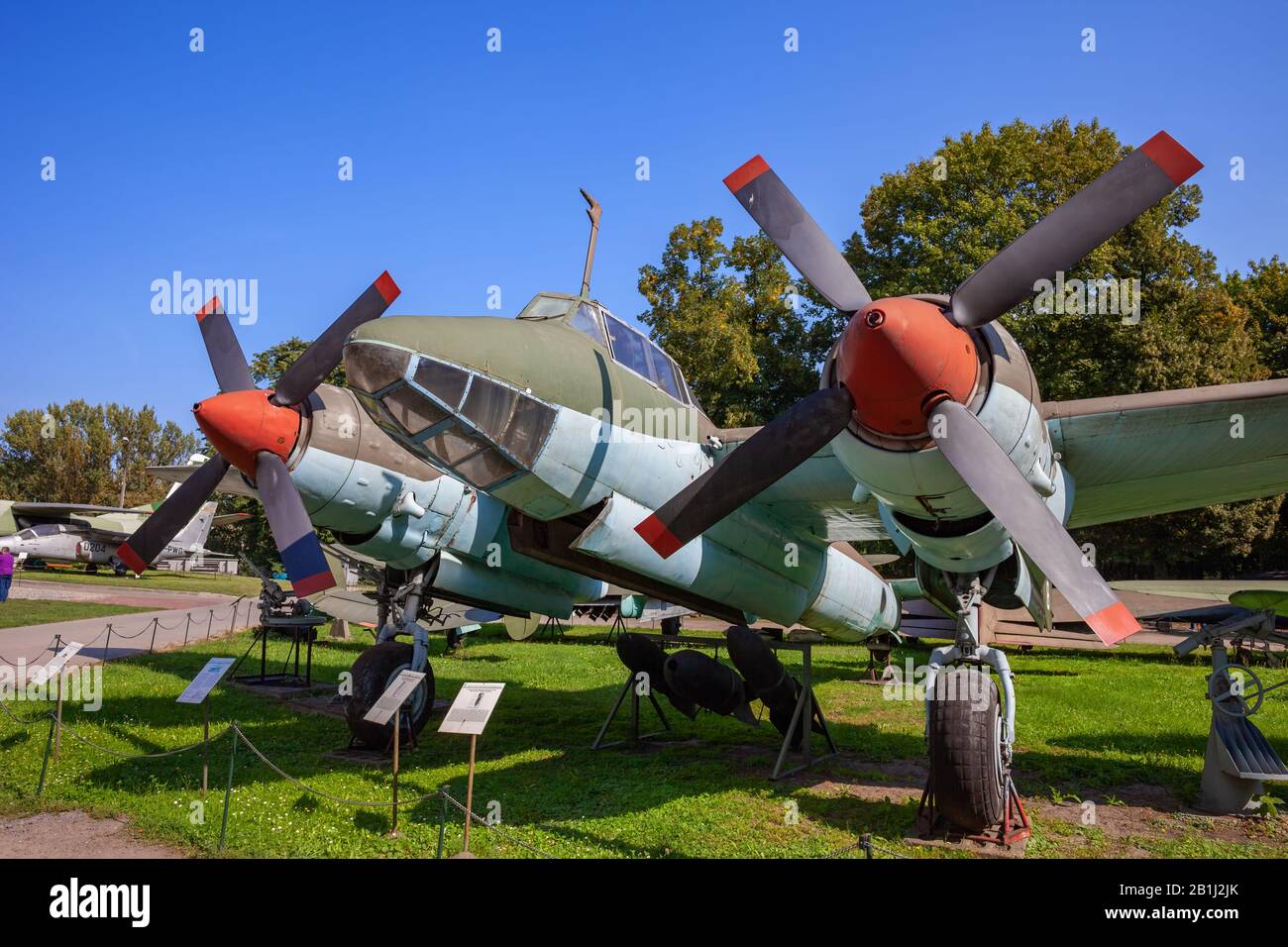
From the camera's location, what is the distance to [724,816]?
27.2ft

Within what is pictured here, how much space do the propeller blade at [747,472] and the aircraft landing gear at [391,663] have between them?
5056 millimetres

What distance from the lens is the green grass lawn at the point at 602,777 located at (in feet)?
24.5

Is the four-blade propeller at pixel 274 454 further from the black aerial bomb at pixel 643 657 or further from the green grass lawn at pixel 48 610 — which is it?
the green grass lawn at pixel 48 610

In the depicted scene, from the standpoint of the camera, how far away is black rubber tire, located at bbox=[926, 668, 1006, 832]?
725cm

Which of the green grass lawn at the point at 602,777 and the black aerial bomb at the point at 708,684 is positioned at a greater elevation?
the black aerial bomb at the point at 708,684

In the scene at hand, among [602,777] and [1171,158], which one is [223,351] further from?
[1171,158]

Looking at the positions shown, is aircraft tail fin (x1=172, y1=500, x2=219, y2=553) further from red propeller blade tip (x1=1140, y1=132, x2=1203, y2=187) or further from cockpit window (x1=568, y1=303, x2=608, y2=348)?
red propeller blade tip (x1=1140, y1=132, x2=1203, y2=187)

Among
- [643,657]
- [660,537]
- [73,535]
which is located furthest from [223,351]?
[73,535]

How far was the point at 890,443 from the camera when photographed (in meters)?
6.68

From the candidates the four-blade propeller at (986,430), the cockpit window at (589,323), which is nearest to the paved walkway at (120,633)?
the cockpit window at (589,323)

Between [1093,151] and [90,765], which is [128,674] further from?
[1093,151]

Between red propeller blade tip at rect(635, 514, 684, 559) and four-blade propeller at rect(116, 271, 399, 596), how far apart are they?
4176 millimetres

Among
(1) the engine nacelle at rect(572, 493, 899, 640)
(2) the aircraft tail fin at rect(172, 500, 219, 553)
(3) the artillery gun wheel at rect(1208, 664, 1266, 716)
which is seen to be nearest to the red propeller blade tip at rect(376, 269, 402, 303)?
(1) the engine nacelle at rect(572, 493, 899, 640)

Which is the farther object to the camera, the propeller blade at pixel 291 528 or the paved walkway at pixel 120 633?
the paved walkway at pixel 120 633
